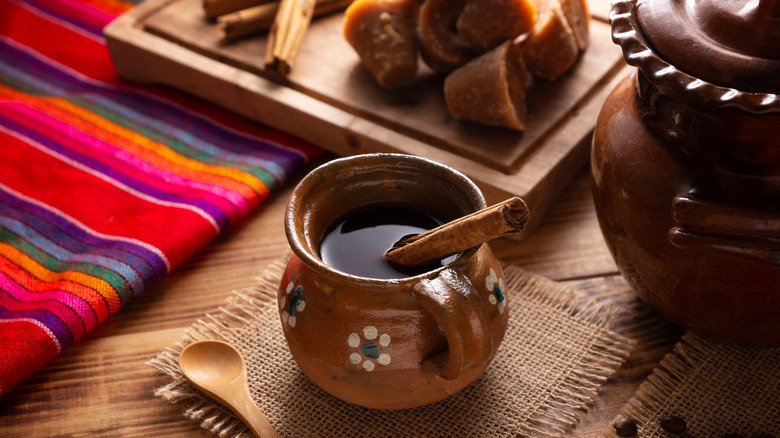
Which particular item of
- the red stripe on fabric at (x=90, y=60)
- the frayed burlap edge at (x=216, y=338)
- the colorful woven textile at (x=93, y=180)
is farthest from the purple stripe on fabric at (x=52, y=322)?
the red stripe on fabric at (x=90, y=60)

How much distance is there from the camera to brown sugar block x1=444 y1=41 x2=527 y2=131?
1.27 metres

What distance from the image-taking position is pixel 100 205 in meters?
1.32

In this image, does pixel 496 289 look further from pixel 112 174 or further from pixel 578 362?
pixel 112 174

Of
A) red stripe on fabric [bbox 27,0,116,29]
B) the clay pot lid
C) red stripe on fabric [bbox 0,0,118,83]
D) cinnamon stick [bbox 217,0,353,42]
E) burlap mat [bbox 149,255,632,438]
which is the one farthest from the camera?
red stripe on fabric [bbox 27,0,116,29]

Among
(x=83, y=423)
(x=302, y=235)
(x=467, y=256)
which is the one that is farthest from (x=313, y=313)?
(x=83, y=423)

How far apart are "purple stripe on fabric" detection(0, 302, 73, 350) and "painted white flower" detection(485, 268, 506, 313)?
61 cm

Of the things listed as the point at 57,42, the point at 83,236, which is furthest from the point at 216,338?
the point at 57,42

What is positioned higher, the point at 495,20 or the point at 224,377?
the point at 495,20

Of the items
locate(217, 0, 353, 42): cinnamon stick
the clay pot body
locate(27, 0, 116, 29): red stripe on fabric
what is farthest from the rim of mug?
locate(27, 0, 116, 29): red stripe on fabric

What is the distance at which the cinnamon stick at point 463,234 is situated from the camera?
81 centimetres

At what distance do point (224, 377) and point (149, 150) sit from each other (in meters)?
0.60

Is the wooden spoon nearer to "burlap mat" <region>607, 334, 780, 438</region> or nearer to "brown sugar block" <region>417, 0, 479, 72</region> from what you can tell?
"burlap mat" <region>607, 334, 780, 438</region>

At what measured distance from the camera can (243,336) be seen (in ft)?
3.68

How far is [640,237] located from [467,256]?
0.24m
